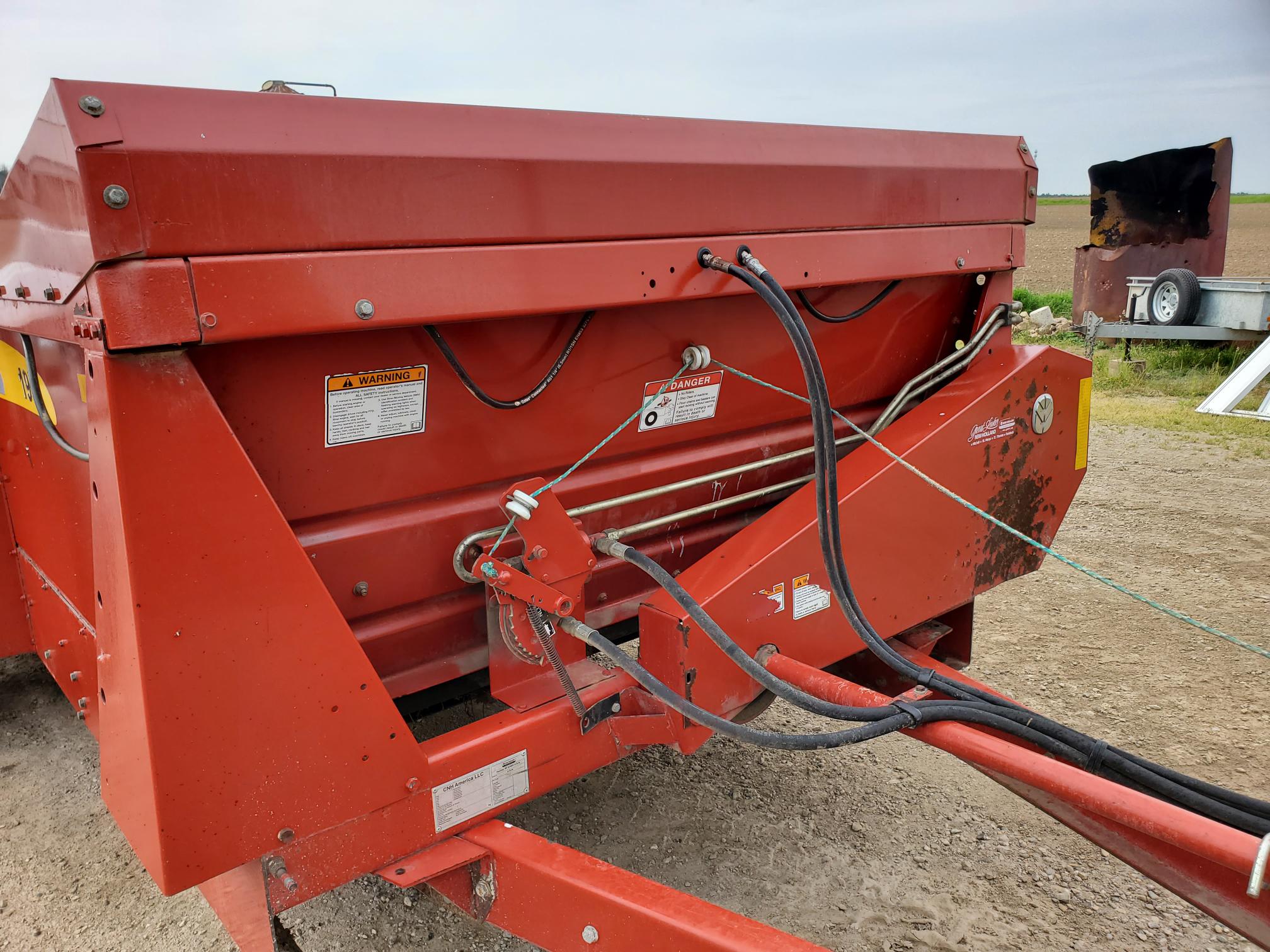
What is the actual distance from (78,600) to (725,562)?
146 centimetres

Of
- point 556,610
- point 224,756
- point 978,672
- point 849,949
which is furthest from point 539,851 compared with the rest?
point 978,672

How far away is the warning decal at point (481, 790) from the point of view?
5.67 ft

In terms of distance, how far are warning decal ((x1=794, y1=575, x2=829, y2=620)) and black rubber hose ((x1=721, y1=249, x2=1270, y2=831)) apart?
0.18m

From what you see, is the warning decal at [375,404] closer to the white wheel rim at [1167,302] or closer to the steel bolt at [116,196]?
the steel bolt at [116,196]

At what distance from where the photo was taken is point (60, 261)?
1384mm

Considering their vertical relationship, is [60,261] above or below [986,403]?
above

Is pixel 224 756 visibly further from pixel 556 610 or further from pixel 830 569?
pixel 830 569

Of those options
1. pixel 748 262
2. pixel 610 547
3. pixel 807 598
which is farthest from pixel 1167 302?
pixel 610 547

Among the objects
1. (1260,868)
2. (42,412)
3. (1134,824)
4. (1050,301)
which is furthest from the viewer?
(1050,301)

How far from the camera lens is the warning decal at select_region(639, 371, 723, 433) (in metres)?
2.12

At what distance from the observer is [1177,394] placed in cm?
853

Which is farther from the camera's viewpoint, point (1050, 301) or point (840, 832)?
point (1050, 301)

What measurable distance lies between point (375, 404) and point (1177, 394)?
874cm

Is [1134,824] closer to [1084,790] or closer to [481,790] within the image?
[1084,790]
